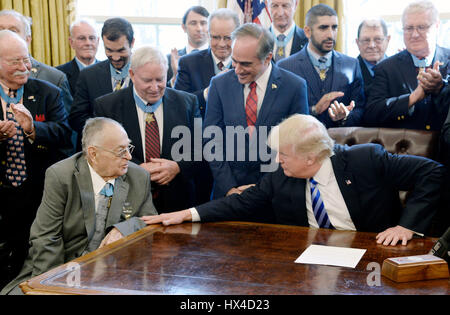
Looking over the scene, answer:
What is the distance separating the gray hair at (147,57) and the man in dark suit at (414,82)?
5.20ft

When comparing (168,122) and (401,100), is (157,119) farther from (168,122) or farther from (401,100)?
(401,100)

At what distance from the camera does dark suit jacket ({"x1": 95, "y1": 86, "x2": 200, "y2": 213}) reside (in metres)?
3.81

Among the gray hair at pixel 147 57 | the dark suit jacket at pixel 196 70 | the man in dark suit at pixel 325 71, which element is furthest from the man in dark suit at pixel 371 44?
the gray hair at pixel 147 57

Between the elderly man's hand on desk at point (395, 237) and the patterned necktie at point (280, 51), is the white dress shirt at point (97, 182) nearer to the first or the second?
the elderly man's hand on desk at point (395, 237)

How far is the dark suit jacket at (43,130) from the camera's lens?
3988mm

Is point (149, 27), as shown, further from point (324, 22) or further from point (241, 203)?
point (241, 203)

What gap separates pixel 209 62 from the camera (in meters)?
4.50

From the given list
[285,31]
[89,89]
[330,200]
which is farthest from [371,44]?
[89,89]

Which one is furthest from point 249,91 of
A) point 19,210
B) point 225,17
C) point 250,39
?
point 19,210

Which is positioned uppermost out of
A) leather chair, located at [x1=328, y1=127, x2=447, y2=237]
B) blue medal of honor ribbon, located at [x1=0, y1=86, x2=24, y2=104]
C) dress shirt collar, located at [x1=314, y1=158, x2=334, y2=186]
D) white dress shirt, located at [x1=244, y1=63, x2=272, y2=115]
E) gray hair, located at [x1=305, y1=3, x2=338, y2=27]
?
gray hair, located at [x1=305, y1=3, x2=338, y2=27]

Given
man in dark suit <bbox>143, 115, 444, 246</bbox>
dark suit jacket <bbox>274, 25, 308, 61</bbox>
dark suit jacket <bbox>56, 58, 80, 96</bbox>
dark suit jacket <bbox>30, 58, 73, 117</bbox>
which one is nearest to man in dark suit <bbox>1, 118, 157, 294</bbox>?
man in dark suit <bbox>143, 115, 444, 246</bbox>

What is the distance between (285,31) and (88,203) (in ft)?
8.16

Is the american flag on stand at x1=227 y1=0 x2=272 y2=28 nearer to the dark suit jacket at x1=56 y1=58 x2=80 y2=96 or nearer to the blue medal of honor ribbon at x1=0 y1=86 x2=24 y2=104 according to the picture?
the dark suit jacket at x1=56 y1=58 x2=80 y2=96
